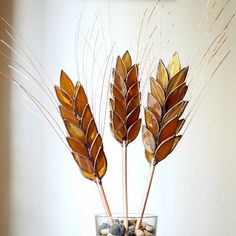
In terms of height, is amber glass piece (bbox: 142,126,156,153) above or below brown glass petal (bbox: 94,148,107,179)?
above

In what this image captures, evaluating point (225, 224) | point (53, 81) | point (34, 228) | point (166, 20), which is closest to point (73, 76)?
point (53, 81)

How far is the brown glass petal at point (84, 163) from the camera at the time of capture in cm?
102

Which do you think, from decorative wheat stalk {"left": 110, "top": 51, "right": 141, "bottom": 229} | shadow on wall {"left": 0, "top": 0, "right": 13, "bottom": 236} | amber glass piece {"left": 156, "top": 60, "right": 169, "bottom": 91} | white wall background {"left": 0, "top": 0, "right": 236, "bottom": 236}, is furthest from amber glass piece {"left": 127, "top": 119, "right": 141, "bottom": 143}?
shadow on wall {"left": 0, "top": 0, "right": 13, "bottom": 236}

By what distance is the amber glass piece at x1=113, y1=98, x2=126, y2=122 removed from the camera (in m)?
→ 1.05

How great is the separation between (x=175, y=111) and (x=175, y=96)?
4 centimetres

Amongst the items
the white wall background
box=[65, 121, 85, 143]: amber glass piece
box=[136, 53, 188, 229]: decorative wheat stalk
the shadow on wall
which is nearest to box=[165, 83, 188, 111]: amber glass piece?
box=[136, 53, 188, 229]: decorative wheat stalk

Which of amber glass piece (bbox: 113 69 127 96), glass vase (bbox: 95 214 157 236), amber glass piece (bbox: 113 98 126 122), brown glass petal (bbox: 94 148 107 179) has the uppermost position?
amber glass piece (bbox: 113 69 127 96)

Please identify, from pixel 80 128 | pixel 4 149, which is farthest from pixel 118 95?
pixel 4 149

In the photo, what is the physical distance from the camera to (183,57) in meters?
1.35

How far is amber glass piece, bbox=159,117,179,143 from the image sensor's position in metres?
1.02

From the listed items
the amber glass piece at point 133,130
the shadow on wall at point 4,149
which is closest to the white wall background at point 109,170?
the shadow on wall at point 4,149

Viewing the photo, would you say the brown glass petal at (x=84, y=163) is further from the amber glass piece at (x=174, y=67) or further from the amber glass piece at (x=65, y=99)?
the amber glass piece at (x=174, y=67)

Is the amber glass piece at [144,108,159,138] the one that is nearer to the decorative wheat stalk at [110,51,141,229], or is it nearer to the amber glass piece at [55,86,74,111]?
the decorative wheat stalk at [110,51,141,229]

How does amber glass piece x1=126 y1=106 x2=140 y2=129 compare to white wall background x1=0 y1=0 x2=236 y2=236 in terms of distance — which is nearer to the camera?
amber glass piece x1=126 y1=106 x2=140 y2=129
